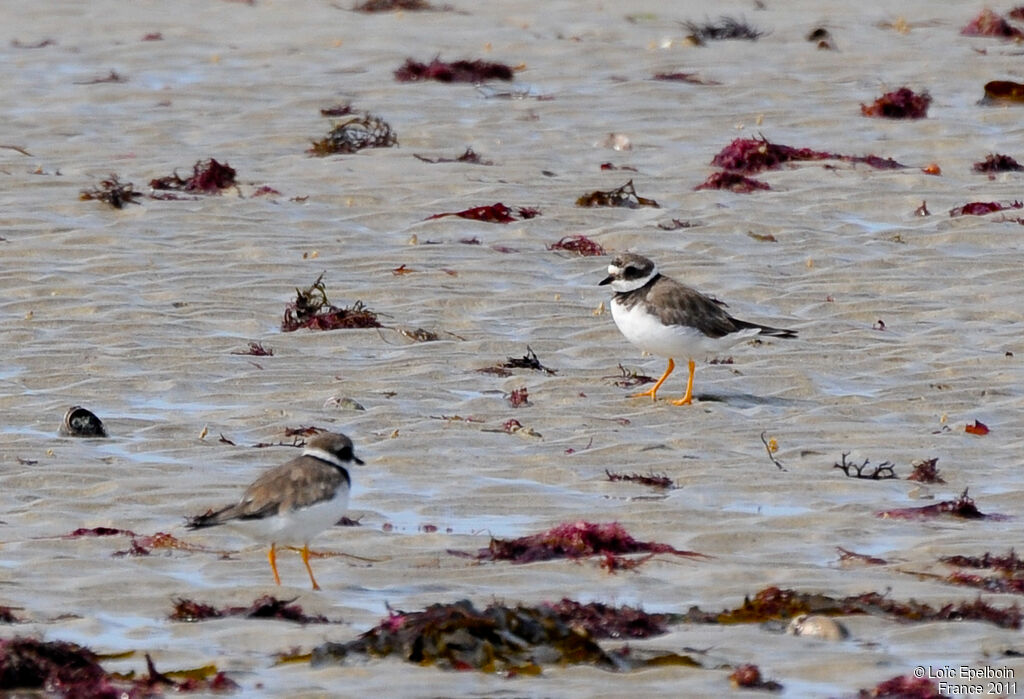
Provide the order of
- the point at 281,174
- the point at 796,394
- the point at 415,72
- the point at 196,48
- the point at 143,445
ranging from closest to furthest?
the point at 143,445 < the point at 796,394 < the point at 281,174 < the point at 415,72 < the point at 196,48

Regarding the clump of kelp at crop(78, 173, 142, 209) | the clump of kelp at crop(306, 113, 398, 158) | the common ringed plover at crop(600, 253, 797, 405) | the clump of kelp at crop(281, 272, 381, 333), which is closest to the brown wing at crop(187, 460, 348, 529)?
the common ringed plover at crop(600, 253, 797, 405)

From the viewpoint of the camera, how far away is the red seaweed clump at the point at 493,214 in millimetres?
14820

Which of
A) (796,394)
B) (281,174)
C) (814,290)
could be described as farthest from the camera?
(281,174)

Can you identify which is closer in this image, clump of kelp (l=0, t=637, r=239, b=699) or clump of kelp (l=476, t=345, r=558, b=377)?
clump of kelp (l=0, t=637, r=239, b=699)

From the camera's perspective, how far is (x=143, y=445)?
1016cm

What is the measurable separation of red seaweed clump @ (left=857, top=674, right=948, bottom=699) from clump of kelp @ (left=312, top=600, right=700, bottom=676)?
0.68 m

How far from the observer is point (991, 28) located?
71.8ft

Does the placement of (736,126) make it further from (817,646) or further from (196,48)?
(817,646)

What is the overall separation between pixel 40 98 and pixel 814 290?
8543 mm

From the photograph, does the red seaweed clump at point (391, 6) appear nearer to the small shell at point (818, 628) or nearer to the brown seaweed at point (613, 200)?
the brown seaweed at point (613, 200)

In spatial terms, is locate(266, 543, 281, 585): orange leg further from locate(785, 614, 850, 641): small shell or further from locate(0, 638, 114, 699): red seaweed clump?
locate(785, 614, 850, 641): small shell

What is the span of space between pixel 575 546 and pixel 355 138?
9.04 meters

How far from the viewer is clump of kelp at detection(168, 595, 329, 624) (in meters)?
7.62

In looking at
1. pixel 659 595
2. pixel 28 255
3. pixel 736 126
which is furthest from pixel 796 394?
pixel 736 126
